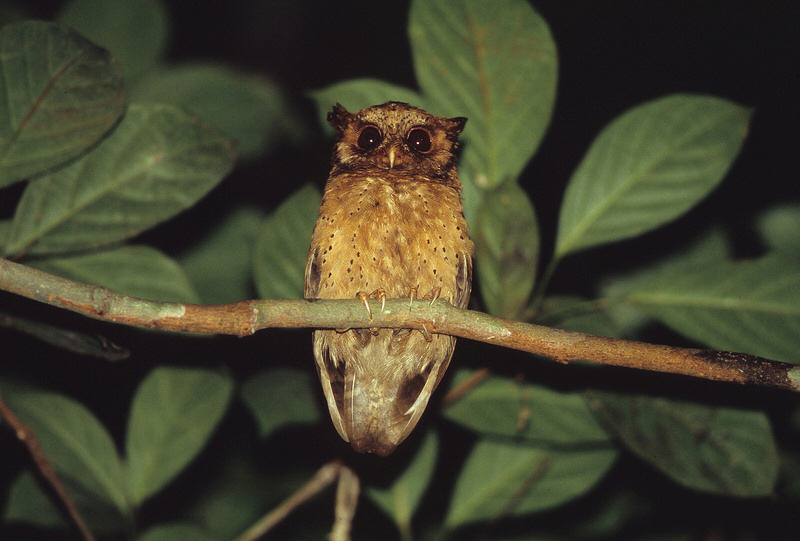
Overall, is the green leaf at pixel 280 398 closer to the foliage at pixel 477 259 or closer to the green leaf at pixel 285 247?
the foliage at pixel 477 259

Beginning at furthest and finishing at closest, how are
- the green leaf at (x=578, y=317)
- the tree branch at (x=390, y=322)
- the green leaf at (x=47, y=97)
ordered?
the green leaf at (x=578, y=317), the green leaf at (x=47, y=97), the tree branch at (x=390, y=322)

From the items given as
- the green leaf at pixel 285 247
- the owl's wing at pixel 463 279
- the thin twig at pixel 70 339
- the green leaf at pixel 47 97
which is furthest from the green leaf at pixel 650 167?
the green leaf at pixel 47 97

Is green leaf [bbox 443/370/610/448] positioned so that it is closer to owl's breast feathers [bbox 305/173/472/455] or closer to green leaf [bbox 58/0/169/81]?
owl's breast feathers [bbox 305/173/472/455]

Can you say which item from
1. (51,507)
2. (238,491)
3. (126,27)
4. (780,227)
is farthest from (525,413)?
(126,27)

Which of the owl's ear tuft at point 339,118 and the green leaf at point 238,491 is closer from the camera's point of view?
the owl's ear tuft at point 339,118

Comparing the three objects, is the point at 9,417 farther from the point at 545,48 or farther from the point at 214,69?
the point at 545,48

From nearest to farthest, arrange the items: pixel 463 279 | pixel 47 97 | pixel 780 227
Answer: pixel 47 97 < pixel 463 279 < pixel 780 227

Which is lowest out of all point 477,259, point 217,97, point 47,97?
point 477,259

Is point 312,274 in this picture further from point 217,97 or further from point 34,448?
point 217,97

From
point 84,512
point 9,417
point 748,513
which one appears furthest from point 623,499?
point 9,417
